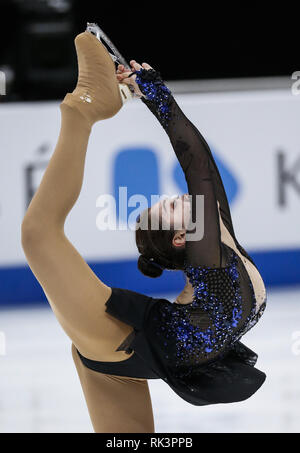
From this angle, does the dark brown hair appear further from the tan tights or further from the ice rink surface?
the ice rink surface

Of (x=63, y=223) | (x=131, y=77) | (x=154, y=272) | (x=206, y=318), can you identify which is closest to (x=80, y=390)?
(x=154, y=272)

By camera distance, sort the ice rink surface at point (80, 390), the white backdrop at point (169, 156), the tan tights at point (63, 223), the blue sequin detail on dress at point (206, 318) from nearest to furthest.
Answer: the tan tights at point (63, 223) → the blue sequin detail on dress at point (206, 318) → the ice rink surface at point (80, 390) → the white backdrop at point (169, 156)

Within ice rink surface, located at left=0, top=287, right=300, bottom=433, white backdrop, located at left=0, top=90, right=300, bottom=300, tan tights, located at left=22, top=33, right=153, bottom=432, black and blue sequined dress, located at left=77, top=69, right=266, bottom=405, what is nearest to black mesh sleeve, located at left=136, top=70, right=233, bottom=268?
black and blue sequined dress, located at left=77, top=69, right=266, bottom=405

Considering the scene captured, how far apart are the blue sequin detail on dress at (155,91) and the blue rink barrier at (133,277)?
2.65 m

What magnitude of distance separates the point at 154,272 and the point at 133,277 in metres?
2.62

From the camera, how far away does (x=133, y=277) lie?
4.77m

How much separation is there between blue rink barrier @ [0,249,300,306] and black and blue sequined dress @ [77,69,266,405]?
2.60m

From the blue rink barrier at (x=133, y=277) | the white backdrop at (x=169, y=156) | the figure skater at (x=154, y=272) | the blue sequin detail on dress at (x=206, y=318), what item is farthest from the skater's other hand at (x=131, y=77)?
the blue rink barrier at (x=133, y=277)

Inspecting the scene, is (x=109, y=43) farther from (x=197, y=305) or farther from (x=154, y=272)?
(x=197, y=305)

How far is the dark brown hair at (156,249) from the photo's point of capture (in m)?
2.09

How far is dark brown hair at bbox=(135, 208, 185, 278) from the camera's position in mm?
2094

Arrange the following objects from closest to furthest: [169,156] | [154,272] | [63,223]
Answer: [63,223]
[154,272]
[169,156]

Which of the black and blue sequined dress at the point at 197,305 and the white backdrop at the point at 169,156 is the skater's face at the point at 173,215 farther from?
the white backdrop at the point at 169,156
